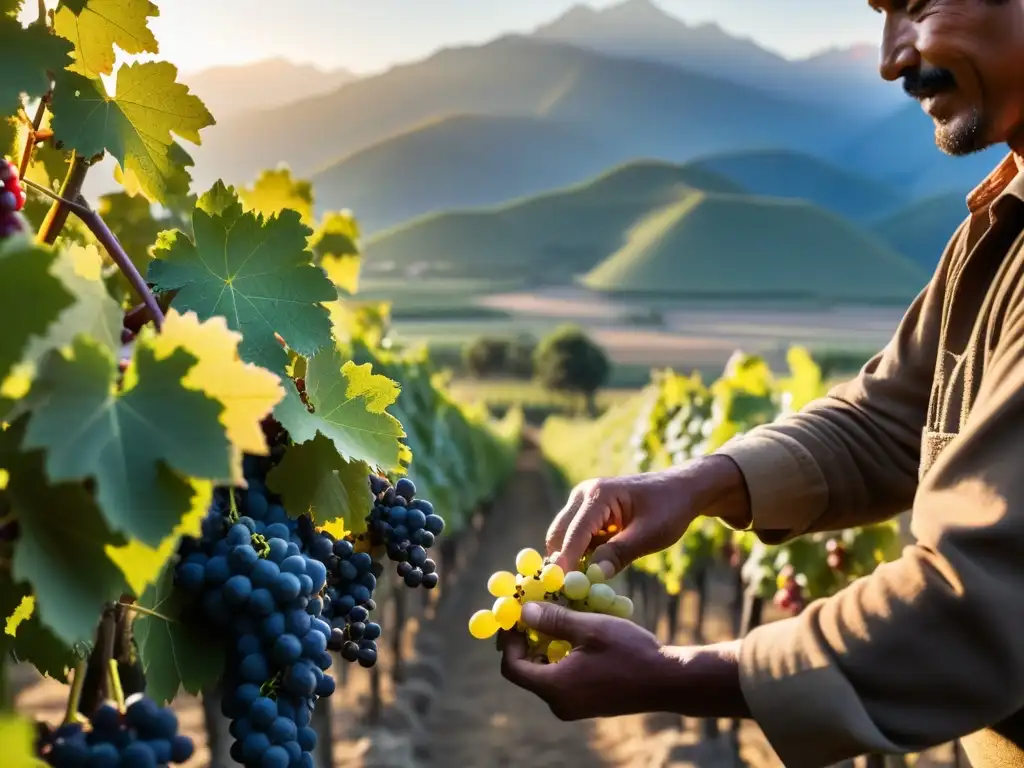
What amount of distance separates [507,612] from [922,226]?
130519mm

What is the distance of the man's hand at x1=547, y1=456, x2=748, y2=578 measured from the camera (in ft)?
6.80

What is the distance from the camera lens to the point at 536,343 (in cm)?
9462

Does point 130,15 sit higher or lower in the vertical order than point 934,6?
lower

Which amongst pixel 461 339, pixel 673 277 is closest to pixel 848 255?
pixel 673 277

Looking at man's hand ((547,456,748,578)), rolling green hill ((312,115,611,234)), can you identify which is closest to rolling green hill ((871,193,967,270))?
rolling green hill ((312,115,611,234))

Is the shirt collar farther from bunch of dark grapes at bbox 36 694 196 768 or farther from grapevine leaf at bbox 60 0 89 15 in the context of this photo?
bunch of dark grapes at bbox 36 694 196 768

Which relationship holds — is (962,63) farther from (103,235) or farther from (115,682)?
(115,682)

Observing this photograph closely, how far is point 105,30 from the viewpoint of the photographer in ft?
4.95

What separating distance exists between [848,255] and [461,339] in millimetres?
45995

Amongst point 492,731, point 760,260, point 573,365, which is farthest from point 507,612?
point 760,260

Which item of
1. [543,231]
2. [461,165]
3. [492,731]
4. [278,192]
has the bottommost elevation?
[492,731]

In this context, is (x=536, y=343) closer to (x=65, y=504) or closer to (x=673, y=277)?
(x=673, y=277)

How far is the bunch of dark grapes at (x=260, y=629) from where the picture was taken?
1144 millimetres

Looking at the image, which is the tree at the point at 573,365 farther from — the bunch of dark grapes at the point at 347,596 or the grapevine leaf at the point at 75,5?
the grapevine leaf at the point at 75,5
